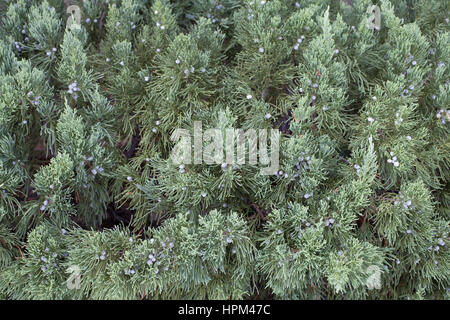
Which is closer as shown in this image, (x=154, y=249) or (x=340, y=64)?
(x=154, y=249)

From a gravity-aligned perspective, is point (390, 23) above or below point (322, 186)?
above

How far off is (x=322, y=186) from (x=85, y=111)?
2.59ft

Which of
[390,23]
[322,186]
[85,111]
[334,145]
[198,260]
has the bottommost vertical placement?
[198,260]

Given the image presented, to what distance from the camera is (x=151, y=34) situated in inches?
61.3

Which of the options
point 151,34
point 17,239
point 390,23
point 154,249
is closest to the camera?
point 154,249

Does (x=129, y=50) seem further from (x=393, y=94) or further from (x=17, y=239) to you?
(x=393, y=94)

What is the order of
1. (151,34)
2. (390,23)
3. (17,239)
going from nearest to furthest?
1. (17,239)
2. (390,23)
3. (151,34)

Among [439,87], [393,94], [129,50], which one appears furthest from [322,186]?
[129,50]

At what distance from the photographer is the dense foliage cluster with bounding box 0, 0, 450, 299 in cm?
114

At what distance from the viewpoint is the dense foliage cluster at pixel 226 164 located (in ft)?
3.73

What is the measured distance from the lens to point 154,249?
1.13m

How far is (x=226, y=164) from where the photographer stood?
3.72 feet

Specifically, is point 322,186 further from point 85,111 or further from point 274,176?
point 85,111

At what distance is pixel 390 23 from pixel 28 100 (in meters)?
1.21
